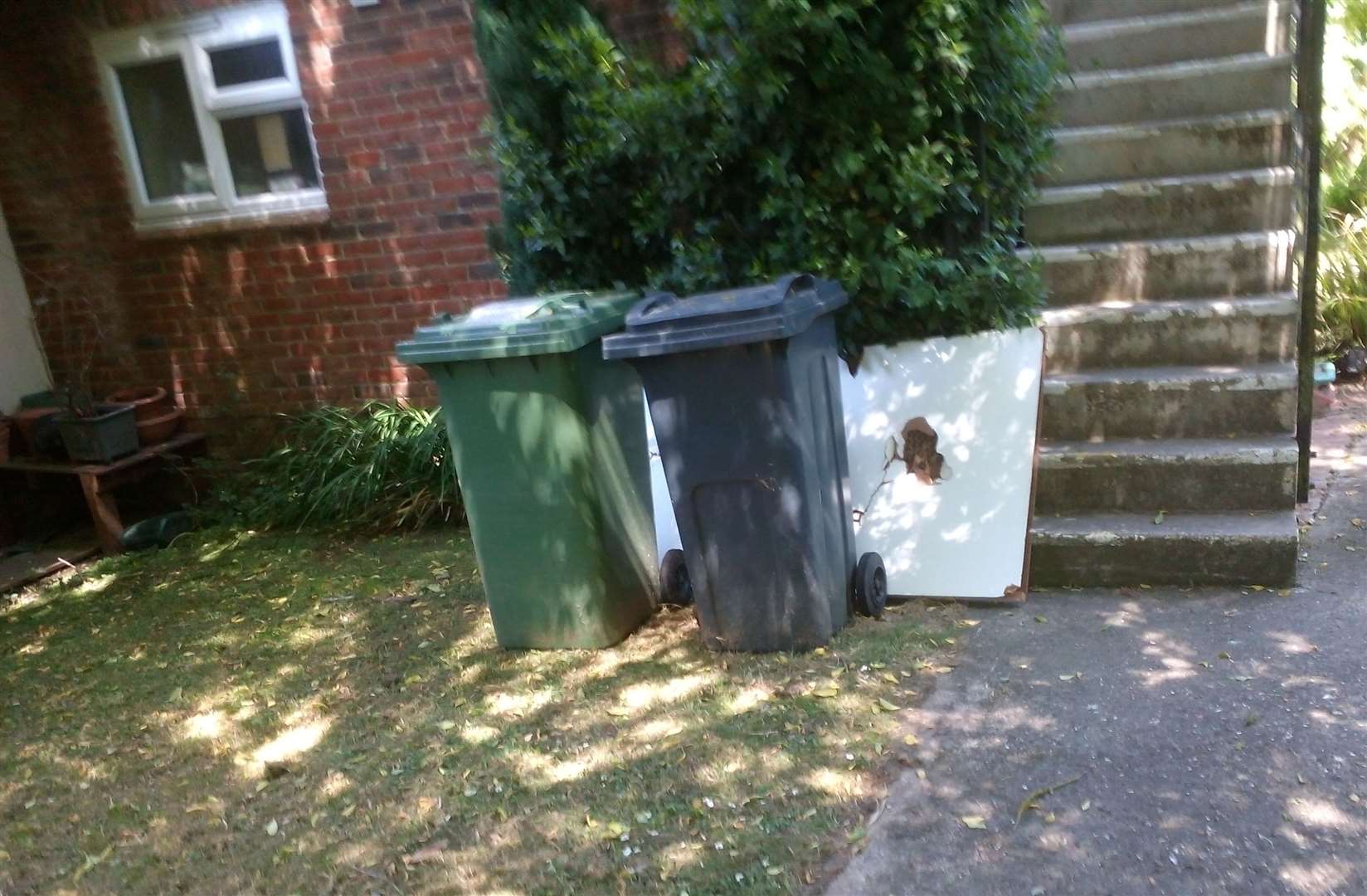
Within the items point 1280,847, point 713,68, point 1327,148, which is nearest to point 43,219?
point 713,68

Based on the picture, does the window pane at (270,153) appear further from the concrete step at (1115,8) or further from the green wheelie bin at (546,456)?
the concrete step at (1115,8)

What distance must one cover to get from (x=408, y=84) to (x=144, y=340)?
2.55 meters

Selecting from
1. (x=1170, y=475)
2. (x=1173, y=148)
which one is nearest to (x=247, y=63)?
(x=1173, y=148)

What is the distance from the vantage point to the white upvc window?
6246 mm

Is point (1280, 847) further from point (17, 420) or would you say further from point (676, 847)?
point (17, 420)

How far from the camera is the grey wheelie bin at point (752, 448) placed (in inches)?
133

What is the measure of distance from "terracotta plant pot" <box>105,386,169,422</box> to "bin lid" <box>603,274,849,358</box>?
4448mm

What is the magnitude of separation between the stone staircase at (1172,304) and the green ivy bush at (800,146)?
1.44 feet

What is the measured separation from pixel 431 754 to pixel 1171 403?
3.03 m

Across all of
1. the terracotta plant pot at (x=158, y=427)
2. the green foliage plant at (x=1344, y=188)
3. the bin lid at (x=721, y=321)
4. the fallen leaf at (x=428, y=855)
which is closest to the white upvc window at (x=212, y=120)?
the terracotta plant pot at (x=158, y=427)

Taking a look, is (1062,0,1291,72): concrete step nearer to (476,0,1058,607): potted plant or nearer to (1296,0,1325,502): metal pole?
(1296,0,1325,502): metal pole

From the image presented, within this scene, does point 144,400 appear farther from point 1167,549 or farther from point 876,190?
point 1167,549

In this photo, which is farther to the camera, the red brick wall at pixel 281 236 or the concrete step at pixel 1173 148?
the red brick wall at pixel 281 236

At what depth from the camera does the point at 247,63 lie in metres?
6.32
